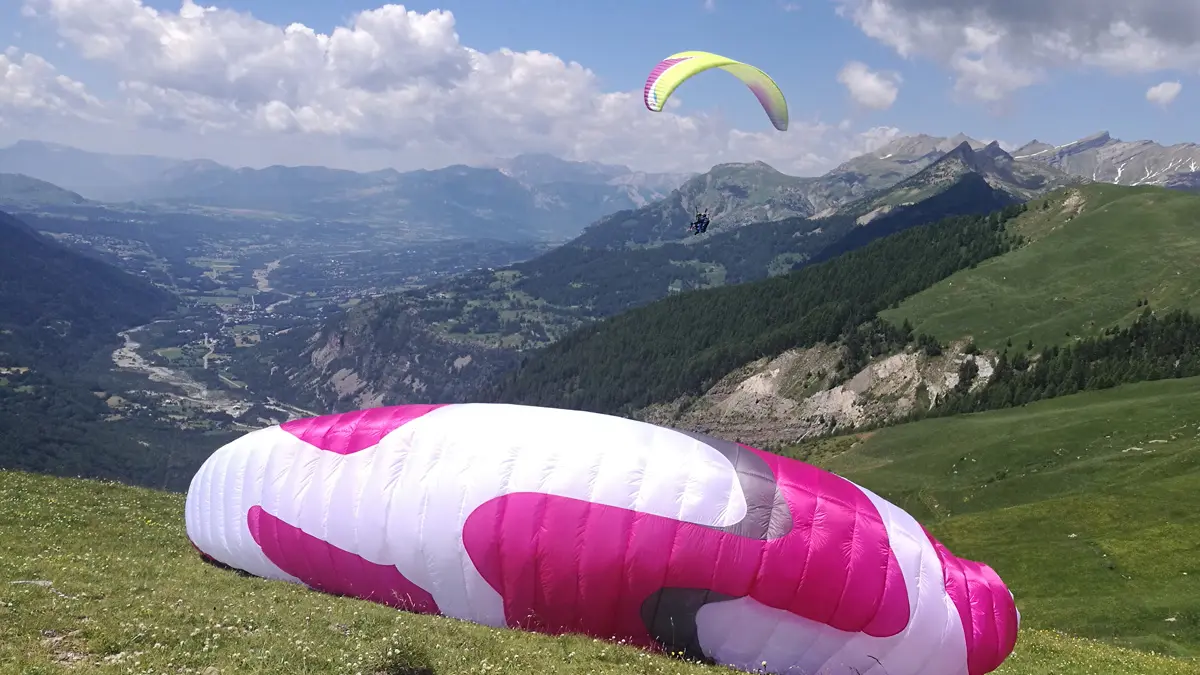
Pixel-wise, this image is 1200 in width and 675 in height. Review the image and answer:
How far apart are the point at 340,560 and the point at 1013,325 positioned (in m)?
127

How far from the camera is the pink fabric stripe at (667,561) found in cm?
1345

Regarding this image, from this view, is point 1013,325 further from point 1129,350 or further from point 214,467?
point 214,467

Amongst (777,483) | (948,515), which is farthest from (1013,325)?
(777,483)

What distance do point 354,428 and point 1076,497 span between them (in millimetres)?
46816

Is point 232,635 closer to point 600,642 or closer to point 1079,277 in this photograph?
point 600,642

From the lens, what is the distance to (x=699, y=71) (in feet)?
107

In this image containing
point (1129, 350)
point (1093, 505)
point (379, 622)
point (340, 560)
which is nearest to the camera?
point (379, 622)

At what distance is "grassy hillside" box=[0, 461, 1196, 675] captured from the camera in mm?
10344

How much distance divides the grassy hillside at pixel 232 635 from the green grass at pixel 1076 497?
14830 millimetres

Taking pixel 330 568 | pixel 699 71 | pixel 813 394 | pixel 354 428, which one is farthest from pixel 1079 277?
pixel 330 568

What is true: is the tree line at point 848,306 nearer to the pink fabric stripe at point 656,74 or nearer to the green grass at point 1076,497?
the green grass at point 1076,497

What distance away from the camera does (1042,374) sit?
99500 mm

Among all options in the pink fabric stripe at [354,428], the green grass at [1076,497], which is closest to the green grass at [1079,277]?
the green grass at [1076,497]

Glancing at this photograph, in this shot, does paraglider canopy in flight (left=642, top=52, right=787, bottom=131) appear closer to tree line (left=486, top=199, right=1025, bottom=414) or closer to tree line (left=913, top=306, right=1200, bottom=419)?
tree line (left=913, top=306, right=1200, bottom=419)
